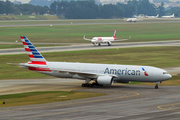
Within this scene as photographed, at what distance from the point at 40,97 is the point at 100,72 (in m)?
13.8

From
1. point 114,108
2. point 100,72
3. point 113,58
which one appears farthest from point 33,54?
point 113,58

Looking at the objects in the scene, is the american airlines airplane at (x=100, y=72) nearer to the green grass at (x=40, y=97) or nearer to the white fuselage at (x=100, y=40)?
the green grass at (x=40, y=97)

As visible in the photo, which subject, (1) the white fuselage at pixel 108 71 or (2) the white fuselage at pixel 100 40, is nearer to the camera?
(1) the white fuselage at pixel 108 71

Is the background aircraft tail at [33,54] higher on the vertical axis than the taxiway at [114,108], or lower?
higher

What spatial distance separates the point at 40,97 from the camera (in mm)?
50531

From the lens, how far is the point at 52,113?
3856 centimetres

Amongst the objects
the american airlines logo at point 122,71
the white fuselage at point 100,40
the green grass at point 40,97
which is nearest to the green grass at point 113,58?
the american airlines logo at point 122,71

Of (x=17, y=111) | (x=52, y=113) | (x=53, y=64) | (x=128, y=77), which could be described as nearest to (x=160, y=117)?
(x=52, y=113)

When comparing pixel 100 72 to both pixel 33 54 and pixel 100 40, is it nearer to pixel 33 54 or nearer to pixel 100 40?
pixel 33 54

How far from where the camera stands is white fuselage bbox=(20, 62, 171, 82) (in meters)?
57.5

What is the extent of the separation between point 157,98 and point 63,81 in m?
24.1

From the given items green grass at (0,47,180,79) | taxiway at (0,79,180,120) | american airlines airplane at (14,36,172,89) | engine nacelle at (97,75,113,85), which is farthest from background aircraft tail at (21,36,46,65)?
taxiway at (0,79,180,120)

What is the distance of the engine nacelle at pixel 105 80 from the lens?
5794cm

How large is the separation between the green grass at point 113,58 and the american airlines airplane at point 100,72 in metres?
9.85
